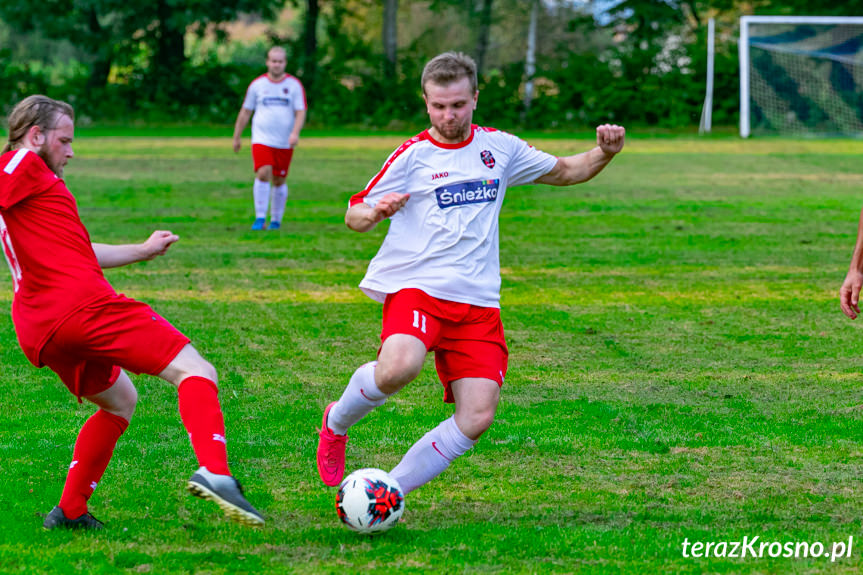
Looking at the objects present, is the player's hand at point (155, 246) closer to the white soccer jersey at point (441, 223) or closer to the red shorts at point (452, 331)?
the white soccer jersey at point (441, 223)

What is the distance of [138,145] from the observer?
2817cm

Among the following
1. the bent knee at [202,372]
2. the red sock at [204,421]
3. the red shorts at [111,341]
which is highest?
the red shorts at [111,341]

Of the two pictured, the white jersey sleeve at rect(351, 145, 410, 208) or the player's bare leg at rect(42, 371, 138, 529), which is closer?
the player's bare leg at rect(42, 371, 138, 529)

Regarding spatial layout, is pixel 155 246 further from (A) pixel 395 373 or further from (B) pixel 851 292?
(B) pixel 851 292

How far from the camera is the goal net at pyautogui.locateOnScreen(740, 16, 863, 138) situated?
1208 inches

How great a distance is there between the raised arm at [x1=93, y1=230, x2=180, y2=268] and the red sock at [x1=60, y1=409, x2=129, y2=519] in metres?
0.57

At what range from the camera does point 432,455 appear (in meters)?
4.45

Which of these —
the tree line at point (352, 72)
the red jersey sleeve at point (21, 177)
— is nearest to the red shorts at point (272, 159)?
the red jersey sleeve at point (21, 177)

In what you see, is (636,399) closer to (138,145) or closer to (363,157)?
(363,157)

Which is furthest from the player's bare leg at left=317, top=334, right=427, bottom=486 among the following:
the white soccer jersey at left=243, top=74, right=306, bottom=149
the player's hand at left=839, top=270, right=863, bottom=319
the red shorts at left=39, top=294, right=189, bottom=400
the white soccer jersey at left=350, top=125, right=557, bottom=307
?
the white soccer jersey at left=243, top=74, right=306, bottom=149

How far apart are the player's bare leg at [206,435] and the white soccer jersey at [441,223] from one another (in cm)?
87

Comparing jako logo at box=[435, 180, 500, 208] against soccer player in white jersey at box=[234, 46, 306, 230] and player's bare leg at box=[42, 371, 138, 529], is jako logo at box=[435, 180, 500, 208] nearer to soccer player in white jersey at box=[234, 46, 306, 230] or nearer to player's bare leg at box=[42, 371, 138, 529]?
player's bare leg at box=[42, 371, 138, 529]

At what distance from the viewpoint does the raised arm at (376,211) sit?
169 inches

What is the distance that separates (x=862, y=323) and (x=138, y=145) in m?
22.5
